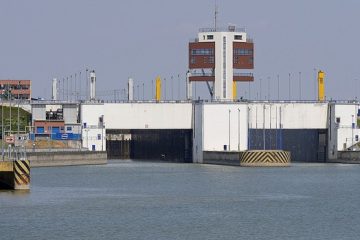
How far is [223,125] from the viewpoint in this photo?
172 metres

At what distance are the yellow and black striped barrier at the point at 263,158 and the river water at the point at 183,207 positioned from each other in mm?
21154

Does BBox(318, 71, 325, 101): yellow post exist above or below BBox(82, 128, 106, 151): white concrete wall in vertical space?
above

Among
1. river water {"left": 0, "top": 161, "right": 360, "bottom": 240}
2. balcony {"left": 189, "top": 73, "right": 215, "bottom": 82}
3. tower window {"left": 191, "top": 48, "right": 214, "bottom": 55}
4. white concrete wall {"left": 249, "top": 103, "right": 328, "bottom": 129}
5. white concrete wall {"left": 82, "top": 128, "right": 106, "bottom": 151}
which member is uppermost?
tower window {"left": 191, "top": 48, "right": 214, "bottom": 55}

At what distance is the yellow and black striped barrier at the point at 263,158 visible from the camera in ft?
532

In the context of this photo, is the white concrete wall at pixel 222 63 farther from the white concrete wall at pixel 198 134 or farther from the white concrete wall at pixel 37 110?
the white concrete wall at pixel 37 110

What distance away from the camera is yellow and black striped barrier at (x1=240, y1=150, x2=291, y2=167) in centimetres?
16212

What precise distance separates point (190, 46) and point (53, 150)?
39.2 metres

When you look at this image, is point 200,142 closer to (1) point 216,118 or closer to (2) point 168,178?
(1) point 216,118

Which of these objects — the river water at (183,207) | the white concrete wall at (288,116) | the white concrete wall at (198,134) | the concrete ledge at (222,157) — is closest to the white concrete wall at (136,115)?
the white concrete wall at (198,134)

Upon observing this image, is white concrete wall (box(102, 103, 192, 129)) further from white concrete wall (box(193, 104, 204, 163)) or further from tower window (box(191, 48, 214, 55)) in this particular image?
tower window (box(191, 48, 214, 55))

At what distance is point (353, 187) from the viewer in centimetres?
11619

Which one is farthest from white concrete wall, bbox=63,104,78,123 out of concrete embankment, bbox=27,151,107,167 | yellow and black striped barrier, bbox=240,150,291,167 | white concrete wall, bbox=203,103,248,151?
yellow and black striped barrier, bbox=240,150,291,167

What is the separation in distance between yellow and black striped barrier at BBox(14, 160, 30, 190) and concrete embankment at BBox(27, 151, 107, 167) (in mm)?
54845

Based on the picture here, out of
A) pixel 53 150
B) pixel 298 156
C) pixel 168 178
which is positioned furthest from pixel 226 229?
pixel 298 156
